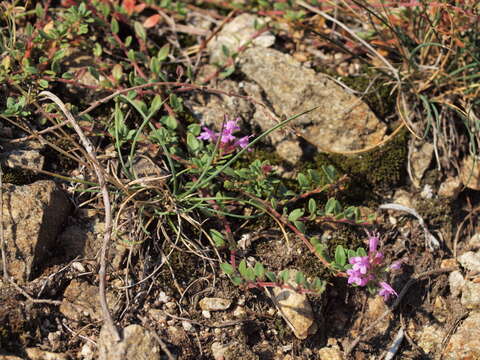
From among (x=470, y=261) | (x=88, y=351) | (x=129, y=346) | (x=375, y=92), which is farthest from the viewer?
(x=375, y=92)

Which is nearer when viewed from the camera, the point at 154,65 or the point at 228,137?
the point at 228,137

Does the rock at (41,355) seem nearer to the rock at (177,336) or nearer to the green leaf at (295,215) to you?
the rock at (177,336)

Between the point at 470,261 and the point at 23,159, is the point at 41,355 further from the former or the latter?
the point at 470,261

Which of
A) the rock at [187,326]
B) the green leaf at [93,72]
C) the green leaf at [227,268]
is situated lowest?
the rock at [187,326]

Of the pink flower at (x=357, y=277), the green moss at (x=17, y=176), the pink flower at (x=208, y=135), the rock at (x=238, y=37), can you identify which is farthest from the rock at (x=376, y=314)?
the green moss at (x=17, y=176)

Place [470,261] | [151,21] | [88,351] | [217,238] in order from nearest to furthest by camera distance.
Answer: [88,351] → [217,238] → [470,261] → [151,21]

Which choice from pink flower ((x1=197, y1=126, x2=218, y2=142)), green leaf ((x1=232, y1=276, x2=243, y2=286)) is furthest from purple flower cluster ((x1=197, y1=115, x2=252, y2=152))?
green leaf ((x1=232, y1=276, x2=243, y2=286))

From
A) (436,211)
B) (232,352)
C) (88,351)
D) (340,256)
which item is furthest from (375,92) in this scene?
(88,351)
